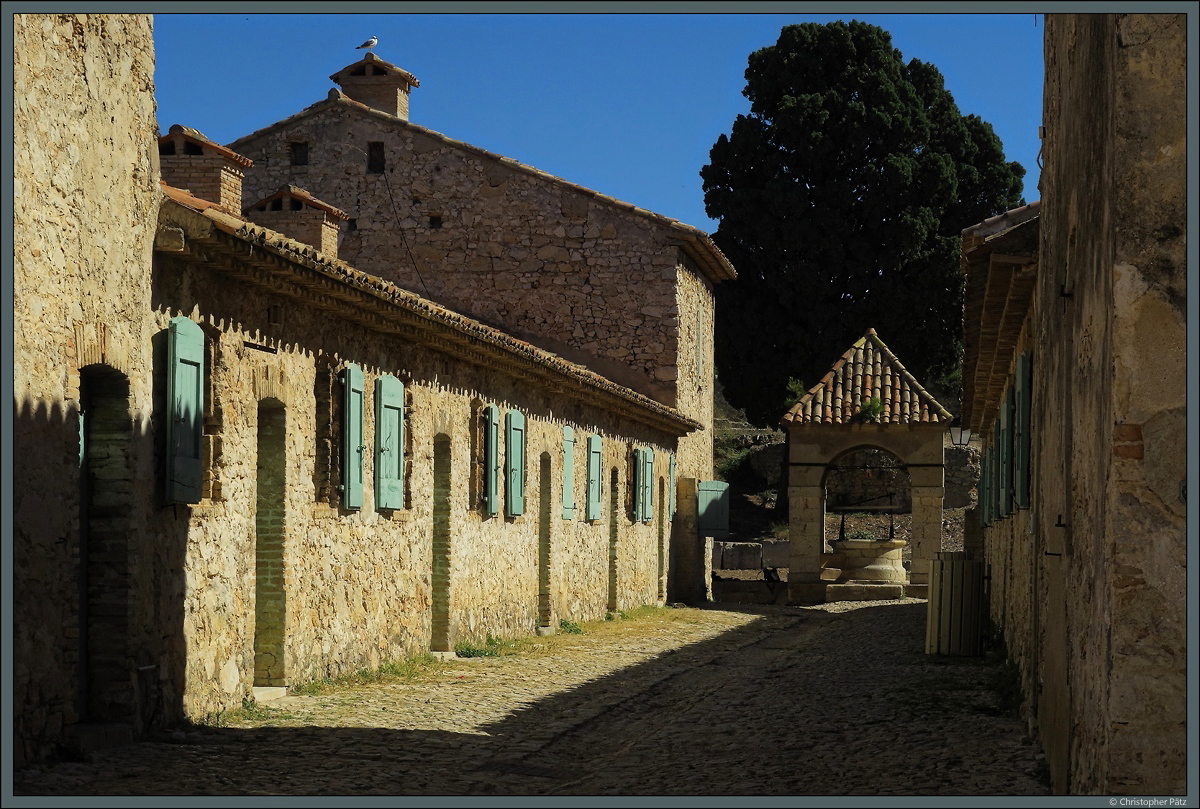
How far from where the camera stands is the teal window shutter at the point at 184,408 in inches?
357

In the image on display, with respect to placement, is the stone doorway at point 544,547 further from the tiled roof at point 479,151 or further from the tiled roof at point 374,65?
the tiled roof at point 374,65

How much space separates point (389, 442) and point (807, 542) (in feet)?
45.9

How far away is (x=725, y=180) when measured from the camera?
125ft

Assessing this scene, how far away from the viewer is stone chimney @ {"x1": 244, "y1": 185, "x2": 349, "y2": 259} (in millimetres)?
16719

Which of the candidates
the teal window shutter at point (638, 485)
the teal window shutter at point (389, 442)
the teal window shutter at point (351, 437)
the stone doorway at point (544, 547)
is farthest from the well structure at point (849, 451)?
the teal window shutter at point (351, 437)

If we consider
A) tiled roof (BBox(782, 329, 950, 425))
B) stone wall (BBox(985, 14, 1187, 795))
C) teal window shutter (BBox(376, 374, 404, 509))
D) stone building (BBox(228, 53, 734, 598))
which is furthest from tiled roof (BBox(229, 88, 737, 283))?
stone wall (BBox(985, 14, 1187, 795))

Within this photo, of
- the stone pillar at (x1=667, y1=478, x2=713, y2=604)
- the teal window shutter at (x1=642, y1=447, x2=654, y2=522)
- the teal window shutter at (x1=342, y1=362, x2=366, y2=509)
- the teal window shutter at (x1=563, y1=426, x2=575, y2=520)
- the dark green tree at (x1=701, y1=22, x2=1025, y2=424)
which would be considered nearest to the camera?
the teal window shutter at (x1=342, y1=362, x2=366, y2=509)

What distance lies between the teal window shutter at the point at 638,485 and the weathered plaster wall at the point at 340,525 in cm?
399

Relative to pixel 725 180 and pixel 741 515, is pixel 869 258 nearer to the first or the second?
pixel 725 180

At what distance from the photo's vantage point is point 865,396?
2580 centimetres

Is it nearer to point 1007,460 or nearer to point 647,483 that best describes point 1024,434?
point 1007,460

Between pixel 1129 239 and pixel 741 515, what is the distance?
3375 centimetres

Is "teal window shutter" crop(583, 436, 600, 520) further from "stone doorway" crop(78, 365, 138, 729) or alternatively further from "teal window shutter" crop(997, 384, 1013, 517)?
"stone doorway" crop(78, 365, 138, 729)

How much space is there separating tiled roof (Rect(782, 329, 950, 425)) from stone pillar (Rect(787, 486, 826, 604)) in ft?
4.37
